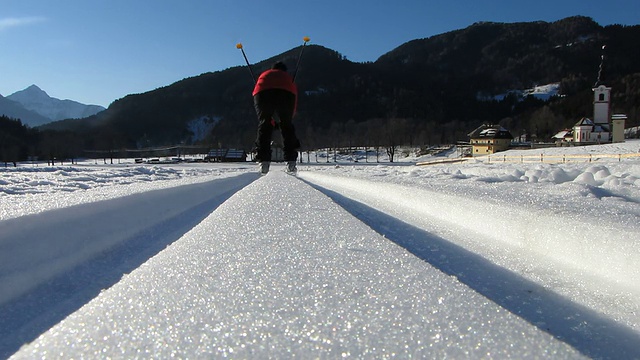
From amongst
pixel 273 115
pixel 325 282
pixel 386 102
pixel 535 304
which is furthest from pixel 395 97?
pixel 325 282

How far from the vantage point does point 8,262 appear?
4.50ft

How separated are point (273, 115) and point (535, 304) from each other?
20.9 ft

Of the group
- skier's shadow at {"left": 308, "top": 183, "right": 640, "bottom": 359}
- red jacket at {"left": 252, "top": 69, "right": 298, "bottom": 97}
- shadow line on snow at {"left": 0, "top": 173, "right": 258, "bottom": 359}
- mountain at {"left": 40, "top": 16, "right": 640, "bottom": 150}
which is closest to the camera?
skier's shadow at {"left": 308, "top": 183, "right": 640, "bottom": 359}

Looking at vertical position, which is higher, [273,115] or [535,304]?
[273,115]

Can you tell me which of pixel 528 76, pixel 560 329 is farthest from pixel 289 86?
pixel 528 76

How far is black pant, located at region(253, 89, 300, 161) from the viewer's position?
675 centimetres

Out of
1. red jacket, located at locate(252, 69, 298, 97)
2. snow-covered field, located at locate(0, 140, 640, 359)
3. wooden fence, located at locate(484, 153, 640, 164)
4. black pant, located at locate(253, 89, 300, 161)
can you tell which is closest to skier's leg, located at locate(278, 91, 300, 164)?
black pant, located at locate(253, 89, 300, 161)

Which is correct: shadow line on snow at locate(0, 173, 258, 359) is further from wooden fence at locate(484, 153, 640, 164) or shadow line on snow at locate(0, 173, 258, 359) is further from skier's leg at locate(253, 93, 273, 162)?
wooden fence at locate(484, 153, 640, 164)

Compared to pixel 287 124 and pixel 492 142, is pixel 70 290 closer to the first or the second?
pixel 287 124

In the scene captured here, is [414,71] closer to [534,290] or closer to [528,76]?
[528,76]

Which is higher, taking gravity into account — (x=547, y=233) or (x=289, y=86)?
(x=289, y=86)

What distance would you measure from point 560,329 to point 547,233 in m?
0.67

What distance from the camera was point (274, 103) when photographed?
22.2 ft

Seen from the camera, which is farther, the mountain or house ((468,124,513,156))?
the mountain
